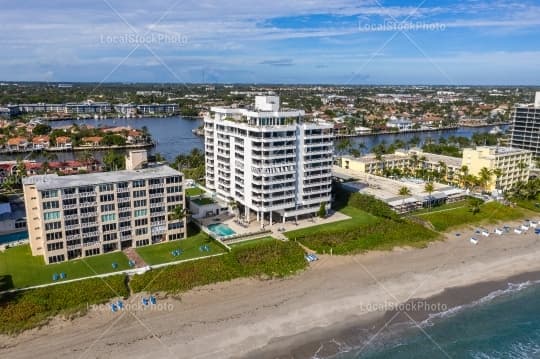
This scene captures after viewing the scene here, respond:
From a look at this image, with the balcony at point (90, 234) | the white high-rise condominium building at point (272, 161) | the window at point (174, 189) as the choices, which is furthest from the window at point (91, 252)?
the white high-rise condominium building at point (272, 161)

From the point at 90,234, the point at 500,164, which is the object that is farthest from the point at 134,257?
the point at 500,164

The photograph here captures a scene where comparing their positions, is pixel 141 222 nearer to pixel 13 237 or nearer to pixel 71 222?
pixel 71 222

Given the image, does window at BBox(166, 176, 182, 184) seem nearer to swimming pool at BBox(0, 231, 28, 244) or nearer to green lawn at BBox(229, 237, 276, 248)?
green lawn at BBox(229, 237, 276, 248)

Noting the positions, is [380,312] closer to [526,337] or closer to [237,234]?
[526,337]

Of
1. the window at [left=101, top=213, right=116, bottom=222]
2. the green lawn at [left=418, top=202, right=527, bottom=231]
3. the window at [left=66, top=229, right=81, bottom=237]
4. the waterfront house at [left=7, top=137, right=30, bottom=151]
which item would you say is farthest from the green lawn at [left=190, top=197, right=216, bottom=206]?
the waterfront house at [left=7, top=137, right=30, bottom=151]

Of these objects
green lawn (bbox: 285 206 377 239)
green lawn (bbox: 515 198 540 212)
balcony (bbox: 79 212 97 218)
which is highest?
balcony (bbox: 79 212 97 218)

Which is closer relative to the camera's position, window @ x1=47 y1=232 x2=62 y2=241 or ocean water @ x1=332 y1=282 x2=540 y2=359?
ocean water @ x1=332 y1=282 x2=540 y2=359

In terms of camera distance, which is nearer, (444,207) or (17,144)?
(444,207)

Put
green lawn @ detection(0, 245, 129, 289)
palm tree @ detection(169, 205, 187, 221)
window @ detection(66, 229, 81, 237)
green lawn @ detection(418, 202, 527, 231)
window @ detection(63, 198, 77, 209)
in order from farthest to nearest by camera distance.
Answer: green lawn @ detection(418, 202, 527, 231), palm tree @ detection(169, 205, 187, 221), window @ detection(66, 229, 81, 237), window @ detection(63, 198, 77, 209), green lawn @ detection(0, 245, 129, 289)
